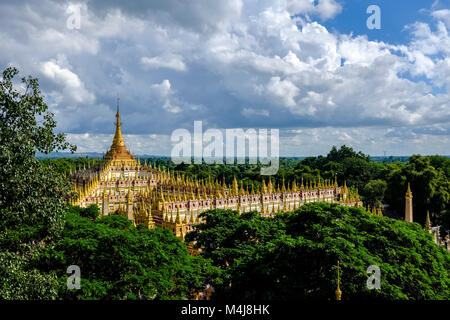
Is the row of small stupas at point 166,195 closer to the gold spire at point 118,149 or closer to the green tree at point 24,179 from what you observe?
the gold spire at point 118,149

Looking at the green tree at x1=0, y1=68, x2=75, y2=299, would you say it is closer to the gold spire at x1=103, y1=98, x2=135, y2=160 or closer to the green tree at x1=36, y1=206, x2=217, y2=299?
the green tree at x1=36, y1=206, x2=217, y2=299

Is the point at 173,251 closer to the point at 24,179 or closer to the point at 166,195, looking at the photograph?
the point at 24,179

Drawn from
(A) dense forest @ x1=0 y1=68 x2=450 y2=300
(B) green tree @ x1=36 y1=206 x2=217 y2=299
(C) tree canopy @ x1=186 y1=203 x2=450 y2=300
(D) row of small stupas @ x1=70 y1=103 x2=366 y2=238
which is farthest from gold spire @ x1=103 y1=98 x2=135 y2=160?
(B) green tree @ x1=36 y1=206 x2=217 y2=299

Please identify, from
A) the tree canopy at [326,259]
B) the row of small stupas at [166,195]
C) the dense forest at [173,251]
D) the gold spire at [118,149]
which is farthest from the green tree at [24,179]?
the gold spire at [118,149]

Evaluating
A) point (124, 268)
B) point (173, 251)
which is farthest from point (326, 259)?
point (124, 268)

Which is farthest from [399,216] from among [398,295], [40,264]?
[40,264]

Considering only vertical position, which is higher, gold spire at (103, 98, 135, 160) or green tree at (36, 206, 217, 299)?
gold spire at (103, 98, 135, 160)
